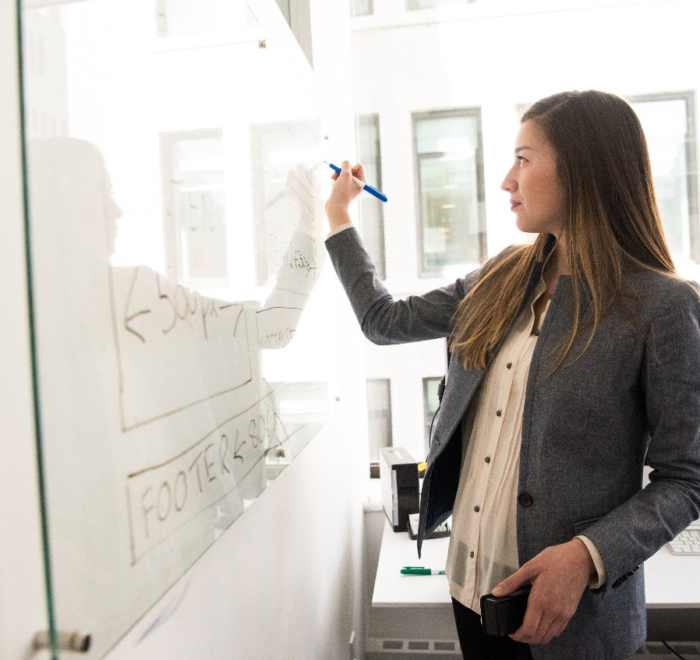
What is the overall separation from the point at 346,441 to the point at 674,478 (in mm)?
1146

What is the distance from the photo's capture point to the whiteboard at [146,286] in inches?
17.4

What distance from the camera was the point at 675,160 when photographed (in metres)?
2.40

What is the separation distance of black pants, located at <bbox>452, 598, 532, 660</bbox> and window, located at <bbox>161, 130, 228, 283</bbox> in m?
0.89

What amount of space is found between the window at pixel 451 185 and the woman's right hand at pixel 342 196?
1141 millimetres

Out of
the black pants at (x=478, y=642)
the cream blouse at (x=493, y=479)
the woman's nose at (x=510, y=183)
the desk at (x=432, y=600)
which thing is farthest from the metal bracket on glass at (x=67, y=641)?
the desk at (x=432, y=600)

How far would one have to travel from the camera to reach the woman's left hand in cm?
93

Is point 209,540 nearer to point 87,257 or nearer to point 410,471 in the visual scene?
point 87,257

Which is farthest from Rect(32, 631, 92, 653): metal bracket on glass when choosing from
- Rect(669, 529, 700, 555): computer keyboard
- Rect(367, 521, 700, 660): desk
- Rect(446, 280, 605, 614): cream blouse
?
Rect(669, 529, 700, 555): computer keyboard

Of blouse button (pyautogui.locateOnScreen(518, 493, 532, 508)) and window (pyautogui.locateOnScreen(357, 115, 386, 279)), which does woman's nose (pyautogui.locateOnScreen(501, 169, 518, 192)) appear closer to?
blouse button (pyautogui.locateOnScreen(518, 493, 532, 508))

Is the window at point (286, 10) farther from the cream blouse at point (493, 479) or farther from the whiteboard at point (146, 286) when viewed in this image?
the cream blouse at point (493, 479)

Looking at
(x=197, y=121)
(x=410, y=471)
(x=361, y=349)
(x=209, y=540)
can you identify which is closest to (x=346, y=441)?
(x=410, y=471)

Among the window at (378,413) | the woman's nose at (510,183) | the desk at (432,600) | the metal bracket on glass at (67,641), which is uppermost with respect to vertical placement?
the woman's nose at (510,183)

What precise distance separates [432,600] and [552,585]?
63cm

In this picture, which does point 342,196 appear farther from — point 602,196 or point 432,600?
point 432,600
